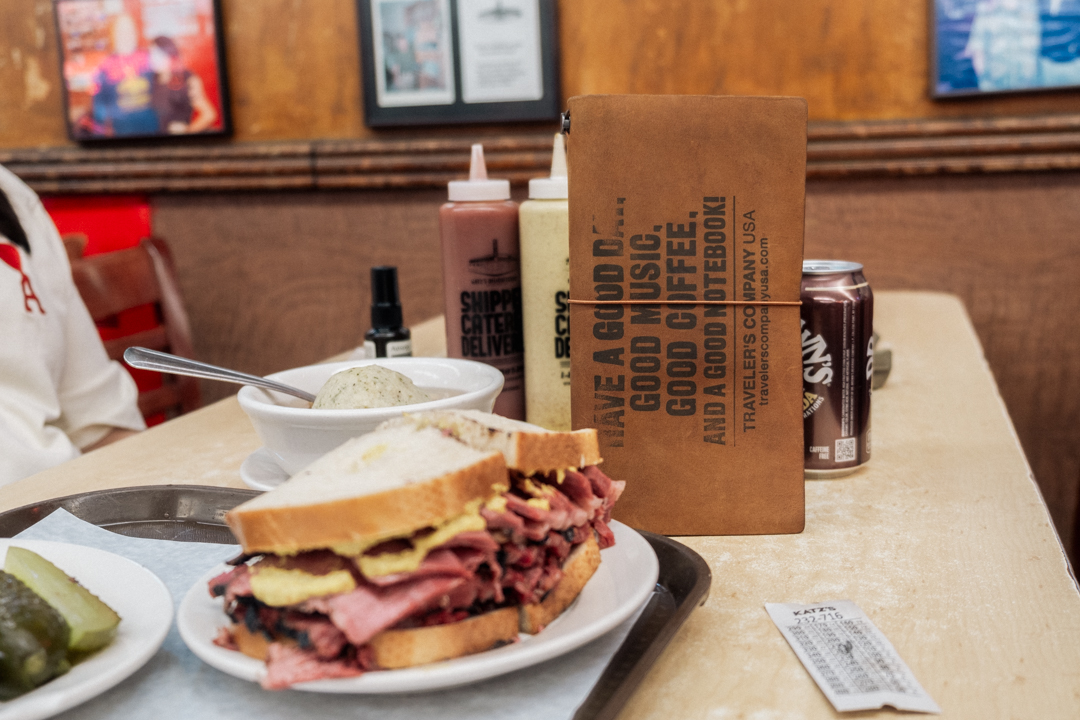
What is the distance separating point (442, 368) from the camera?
83 centimetres

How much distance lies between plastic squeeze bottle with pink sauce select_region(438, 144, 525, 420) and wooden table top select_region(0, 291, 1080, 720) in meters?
0.25

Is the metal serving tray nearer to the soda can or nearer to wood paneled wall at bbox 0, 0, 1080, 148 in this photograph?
the soda can

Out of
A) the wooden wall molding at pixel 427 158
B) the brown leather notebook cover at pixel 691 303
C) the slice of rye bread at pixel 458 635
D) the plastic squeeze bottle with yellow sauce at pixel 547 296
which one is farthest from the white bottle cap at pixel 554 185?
the wooden wall molding at pixel 427 158

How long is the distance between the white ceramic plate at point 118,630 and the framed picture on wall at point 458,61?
5.52ft

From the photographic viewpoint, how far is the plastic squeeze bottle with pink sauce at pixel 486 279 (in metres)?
0.82

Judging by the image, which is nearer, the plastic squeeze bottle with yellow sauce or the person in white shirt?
the plastic squeeze bottle with yellow sauce

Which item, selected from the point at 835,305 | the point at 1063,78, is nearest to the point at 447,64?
the point at 1063,78

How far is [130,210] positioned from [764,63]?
1589 millimetres

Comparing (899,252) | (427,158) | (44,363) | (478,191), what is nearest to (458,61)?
(427,158)

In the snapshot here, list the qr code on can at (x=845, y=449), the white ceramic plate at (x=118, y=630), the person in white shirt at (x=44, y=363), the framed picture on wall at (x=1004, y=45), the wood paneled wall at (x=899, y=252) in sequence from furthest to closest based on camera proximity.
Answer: the wood paneled wall at (x=899, y=252), the framed picture on wall at (x=1004, y=45), the person in white shirt at (x=44, y=363), the qr code on can at (x=845, y=449), the white ceramic plate at (x=118, y=630)

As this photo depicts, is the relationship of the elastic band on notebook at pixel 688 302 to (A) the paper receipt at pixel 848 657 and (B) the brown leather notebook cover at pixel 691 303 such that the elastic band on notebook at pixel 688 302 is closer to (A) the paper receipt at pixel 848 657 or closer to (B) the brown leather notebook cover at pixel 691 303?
(B) the brown leather notebook cover at pixel 691 303

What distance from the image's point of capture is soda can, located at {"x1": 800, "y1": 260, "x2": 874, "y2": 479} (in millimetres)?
712

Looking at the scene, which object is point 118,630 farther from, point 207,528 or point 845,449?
point 845,449

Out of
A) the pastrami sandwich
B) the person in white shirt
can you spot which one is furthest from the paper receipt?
the person in white shirt
